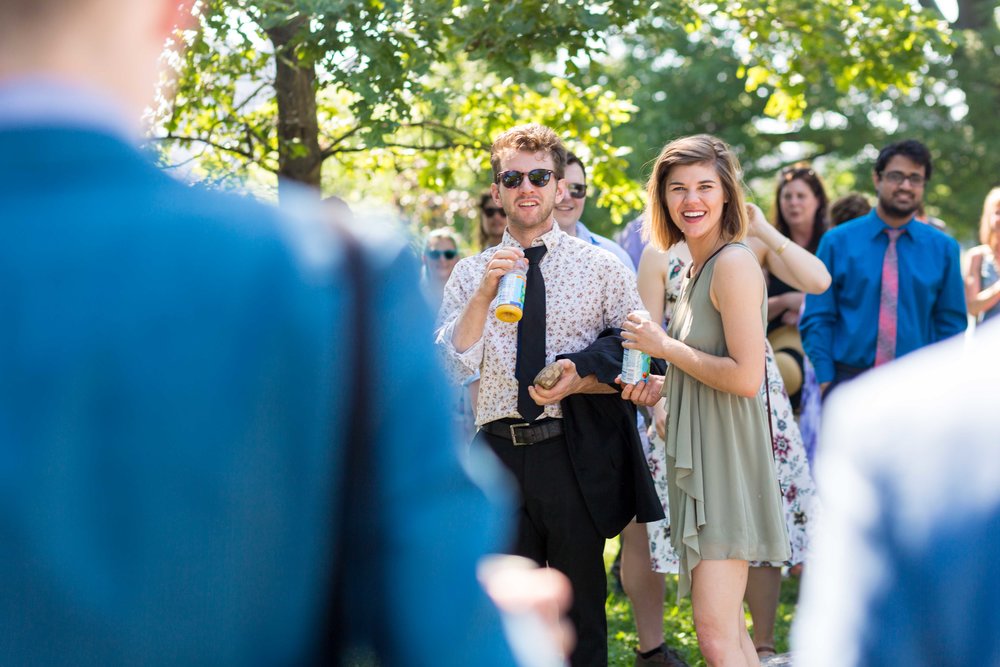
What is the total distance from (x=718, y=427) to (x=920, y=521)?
3133mm

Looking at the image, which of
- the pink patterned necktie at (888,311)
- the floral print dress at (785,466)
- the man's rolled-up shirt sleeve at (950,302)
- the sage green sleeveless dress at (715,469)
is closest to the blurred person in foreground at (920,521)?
the sage green sleeveless dress at (715,469)

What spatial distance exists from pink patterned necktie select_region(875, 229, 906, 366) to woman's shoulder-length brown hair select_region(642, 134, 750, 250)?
1920 mm

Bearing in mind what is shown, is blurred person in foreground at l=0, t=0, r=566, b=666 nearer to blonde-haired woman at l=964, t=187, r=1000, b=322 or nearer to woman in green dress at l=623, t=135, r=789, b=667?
woman in green dress at l=623, t=135, r=789, b=667

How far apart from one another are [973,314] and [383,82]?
4.21 metres

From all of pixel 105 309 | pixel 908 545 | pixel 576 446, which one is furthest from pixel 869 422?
pixel 576 446

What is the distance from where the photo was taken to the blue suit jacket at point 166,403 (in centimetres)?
93

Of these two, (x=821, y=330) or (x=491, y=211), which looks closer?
(x=821, y=330)

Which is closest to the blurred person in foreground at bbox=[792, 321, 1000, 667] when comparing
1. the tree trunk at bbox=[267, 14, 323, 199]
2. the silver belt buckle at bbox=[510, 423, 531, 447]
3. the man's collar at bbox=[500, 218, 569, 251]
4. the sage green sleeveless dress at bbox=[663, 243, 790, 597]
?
the sage green sleeveless dress at bbox=[663, 243, 790, 597]

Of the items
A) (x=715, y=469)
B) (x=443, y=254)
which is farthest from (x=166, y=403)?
(x=443, y=254)

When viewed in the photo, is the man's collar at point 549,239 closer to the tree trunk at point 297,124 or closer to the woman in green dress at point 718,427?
the woman in green dress at point 718,427

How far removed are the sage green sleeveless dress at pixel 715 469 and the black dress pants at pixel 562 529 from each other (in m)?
0.38

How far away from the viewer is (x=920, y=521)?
1.04 meters

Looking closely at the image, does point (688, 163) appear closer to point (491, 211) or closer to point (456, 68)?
point (491, 211)

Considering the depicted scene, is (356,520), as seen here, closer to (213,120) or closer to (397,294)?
(397,294)
